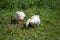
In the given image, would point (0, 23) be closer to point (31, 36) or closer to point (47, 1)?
point (31, 36)

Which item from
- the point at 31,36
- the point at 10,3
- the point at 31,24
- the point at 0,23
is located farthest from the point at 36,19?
the point at 10,3

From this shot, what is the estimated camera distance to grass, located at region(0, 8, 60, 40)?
7105mm

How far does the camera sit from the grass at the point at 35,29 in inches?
280

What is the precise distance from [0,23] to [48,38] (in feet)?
6.33

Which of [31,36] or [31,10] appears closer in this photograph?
[31,36]

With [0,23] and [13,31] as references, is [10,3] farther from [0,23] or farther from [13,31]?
[13,31]

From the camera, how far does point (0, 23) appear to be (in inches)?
315

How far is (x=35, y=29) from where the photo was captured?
7.70 m

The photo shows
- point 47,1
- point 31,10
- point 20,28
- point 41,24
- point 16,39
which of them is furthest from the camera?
point 47,1

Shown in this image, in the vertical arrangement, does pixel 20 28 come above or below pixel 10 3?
below

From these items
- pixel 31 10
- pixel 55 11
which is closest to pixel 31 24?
pixel 31 10

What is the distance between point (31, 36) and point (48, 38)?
564 millimetres

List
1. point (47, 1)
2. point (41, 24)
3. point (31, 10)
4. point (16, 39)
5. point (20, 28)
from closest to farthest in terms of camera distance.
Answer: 1. point (16, 39)
2. point (20, 28)
3. point (41, 24)
4. point (31, 10)
5. point (47, 1)

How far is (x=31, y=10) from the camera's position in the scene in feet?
30.1
